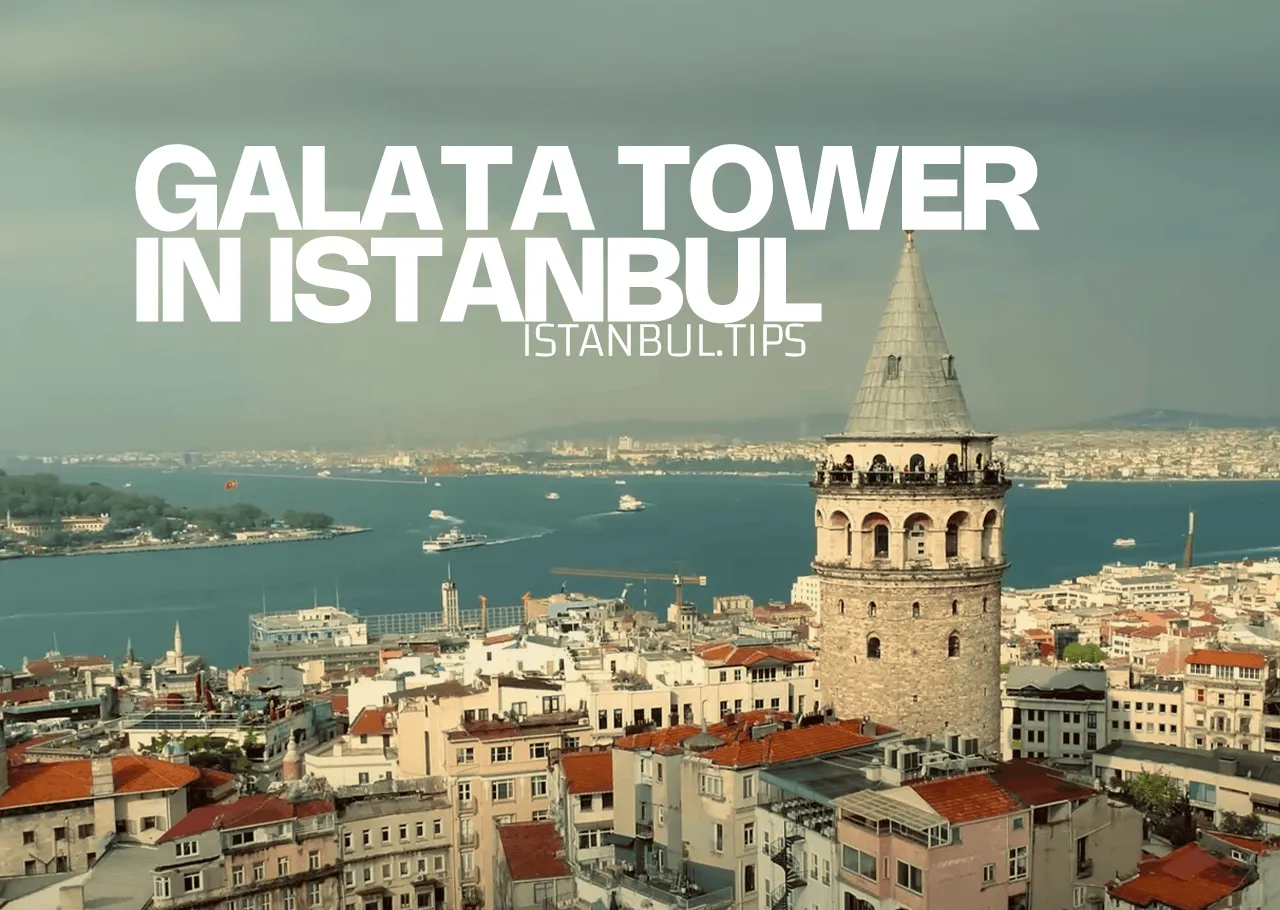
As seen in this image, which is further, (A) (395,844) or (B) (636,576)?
(B) (636,576)

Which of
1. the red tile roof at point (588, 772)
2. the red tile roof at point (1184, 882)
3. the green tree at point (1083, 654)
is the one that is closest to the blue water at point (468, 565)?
the green tree at point (1083, 654)

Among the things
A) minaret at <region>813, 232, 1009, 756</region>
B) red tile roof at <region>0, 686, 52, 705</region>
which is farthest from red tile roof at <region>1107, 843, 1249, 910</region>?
red tile roof at <region>0, 686, 52, 705</region>

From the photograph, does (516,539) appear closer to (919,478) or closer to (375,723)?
(375,723)

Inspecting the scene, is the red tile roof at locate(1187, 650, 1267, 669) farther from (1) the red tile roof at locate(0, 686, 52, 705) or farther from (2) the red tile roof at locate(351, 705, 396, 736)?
(1) the red tile roof at locate(0, 686, 52, 705)

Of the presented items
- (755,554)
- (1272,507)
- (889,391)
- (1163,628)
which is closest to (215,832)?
(889,391)

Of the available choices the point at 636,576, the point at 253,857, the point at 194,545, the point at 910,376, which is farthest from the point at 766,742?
the point at 194,545

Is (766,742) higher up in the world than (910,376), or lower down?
lower down

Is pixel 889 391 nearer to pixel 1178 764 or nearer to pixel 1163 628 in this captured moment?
pixel 1178 764
